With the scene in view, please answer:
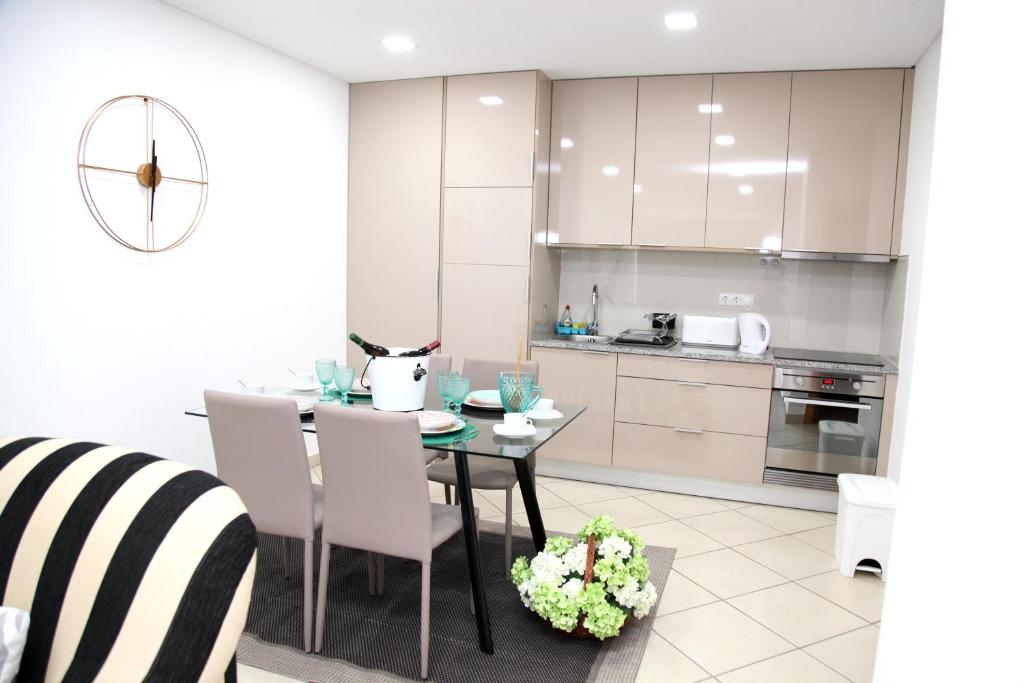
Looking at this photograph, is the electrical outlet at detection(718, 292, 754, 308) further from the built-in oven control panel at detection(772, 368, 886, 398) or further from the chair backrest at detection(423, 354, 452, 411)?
the chair backrest at detection(423, 354, 452, 411)

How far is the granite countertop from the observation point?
4.16 m

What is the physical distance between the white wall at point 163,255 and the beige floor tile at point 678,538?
7.83 ft

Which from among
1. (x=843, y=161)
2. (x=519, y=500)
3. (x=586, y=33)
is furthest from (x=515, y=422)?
(x=843, y=161)

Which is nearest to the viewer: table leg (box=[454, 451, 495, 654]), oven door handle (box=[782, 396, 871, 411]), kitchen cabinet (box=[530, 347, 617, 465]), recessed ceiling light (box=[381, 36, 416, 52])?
table leg (box=[454, 451, 495, 654])

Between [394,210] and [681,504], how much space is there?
2.67 meters

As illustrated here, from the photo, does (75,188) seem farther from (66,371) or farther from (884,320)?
(884,320)

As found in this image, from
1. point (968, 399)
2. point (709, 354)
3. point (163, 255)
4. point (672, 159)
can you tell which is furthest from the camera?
point (672, 159)

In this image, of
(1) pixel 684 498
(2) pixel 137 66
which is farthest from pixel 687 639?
(2) pixel 137 66

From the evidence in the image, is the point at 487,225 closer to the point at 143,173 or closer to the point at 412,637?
the point at 143,173

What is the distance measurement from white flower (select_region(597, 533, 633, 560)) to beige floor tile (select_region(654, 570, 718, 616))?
42cm

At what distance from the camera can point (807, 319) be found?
4.81 m

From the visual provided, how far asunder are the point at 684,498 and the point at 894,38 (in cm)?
277

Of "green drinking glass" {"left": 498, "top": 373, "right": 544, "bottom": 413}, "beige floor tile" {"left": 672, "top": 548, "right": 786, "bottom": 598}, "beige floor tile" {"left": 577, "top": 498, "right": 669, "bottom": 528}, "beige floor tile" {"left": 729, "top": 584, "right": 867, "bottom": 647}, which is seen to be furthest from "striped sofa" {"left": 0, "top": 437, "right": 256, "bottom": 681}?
"beige floor tile" {"left": 577, "top": 498, "right": 669, "bottom": 528}

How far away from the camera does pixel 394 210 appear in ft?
16.3
